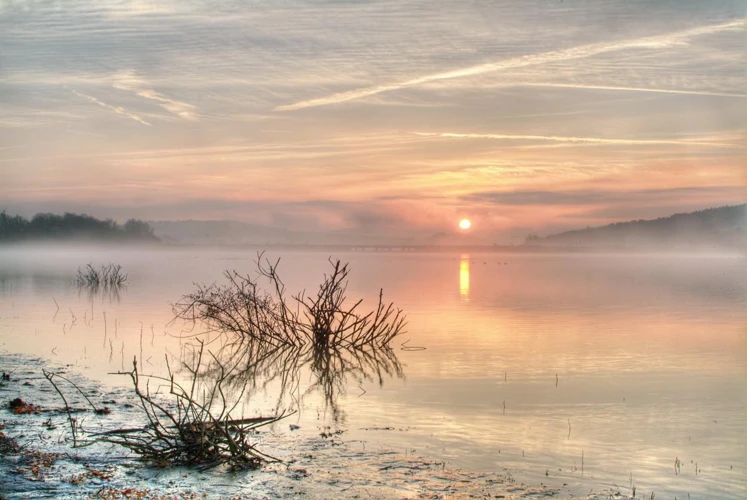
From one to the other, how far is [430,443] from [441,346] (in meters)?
9.59

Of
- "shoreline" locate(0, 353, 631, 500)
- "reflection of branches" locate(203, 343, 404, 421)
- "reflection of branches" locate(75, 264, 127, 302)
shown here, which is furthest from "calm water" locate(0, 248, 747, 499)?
"reflection of branches" locate(75, 264, 127, 302)

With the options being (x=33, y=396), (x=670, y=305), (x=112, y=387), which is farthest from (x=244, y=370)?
(x=670, y=305)

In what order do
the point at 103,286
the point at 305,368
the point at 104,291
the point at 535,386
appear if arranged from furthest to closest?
the point at 103,286
the point at 104,291
the point at 305,368
the point at 535,386

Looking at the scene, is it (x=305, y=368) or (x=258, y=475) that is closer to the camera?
(x=258, y=475)

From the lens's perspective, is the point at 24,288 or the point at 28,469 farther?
the point at 24,288

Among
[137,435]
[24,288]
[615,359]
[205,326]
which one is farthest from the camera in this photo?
[24,288]

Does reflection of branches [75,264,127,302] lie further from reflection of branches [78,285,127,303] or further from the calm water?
the calm water

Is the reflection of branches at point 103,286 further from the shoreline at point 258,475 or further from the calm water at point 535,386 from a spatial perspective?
the shoreline at point 258,475

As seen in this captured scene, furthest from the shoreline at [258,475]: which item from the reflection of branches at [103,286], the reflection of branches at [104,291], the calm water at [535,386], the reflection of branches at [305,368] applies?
the reflection of branches at [103,286]

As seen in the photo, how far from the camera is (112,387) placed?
12547 millimetres

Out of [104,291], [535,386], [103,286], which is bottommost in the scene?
[535,386]

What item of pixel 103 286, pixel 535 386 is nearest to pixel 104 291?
pixel 103 286

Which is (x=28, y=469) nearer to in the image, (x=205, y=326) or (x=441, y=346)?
(x=441, y=346)

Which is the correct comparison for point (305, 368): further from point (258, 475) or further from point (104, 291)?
point (104, 291)
